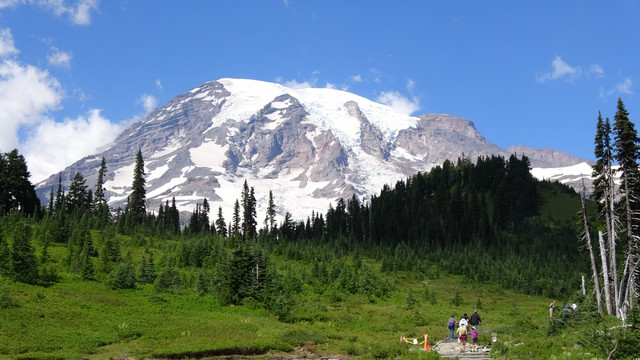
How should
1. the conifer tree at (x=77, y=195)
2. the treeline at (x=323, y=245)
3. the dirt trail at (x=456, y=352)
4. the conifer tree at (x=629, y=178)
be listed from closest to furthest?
1. the dirt trail at (x=456, y=352)
2. the conifer tree at (x=629, y=178)
3. the treeline at (x=323, y=245)
4. the conifer tree at (x=77, y=195)

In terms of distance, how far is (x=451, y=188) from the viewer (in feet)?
551

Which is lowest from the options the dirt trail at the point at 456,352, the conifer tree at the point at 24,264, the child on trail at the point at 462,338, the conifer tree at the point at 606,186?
the dirt trail at the point at 456,352

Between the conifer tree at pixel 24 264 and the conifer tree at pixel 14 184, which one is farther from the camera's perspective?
the conifer tree at pixel 14 184

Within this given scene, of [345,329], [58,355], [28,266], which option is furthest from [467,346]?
[28,266]

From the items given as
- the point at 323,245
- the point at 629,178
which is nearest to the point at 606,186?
the point at 629,178

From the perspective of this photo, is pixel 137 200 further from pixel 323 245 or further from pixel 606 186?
pixel 606 186

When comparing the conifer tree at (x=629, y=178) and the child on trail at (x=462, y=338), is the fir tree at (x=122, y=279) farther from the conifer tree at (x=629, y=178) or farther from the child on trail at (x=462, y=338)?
the conifer tree at (x=629, y=178)

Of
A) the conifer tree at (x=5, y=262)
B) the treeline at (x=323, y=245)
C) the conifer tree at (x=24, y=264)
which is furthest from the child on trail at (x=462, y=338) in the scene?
the conifer tree at (x=5, y=262)

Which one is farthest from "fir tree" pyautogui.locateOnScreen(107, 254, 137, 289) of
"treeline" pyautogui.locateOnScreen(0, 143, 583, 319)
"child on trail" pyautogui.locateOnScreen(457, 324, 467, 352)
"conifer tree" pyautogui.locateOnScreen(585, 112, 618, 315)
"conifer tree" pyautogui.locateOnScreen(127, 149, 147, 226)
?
"conifer tree" pyautogui.locateOnScreen(127, 149, 147, 226)

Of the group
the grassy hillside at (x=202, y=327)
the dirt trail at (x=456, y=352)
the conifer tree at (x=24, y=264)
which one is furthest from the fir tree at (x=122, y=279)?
the dirt trail at (x=456, y=352)

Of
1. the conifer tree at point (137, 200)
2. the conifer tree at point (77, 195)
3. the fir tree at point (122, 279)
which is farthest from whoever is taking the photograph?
the conifer tree at point (77, 195)

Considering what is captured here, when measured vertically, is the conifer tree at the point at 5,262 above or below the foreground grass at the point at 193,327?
above

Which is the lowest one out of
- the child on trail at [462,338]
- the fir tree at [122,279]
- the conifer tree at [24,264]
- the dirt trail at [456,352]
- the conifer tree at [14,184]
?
the dirt trail at [456,352]

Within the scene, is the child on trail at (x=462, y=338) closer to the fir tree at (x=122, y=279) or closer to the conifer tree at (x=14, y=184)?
the fir tree at (x=122, y=279)
